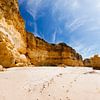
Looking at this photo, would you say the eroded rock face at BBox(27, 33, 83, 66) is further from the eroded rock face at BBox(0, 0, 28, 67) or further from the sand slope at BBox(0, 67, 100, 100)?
the sand slope at BBox(0, 67, 100, 100)

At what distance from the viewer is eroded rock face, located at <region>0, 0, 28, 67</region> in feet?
60.3

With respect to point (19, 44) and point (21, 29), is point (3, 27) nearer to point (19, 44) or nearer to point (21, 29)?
point (19, 44)

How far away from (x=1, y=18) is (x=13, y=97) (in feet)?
44.7

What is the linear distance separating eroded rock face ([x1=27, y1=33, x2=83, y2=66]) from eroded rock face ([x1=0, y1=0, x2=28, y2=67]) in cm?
682

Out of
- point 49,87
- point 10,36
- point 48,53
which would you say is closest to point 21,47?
point 10,36

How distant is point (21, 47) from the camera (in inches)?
1032

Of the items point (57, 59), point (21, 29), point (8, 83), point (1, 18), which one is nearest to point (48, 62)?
point (57, 59)

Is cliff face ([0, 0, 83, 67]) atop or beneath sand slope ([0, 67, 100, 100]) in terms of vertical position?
atop

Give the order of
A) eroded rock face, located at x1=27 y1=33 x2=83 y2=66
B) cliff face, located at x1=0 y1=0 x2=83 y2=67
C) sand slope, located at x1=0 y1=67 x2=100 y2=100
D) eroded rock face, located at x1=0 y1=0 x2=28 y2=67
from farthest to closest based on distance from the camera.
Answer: eroded rock face, located at x1=27 y1=33 x2=83 y2=66, cliff face, located at x1=0 y1=0 x2=83 y2=67, eroded rock face, located at x1=0 y1=0 x2=28 y2=67, sand slope, located at x1=0 y1=67 x2=100 y2=100

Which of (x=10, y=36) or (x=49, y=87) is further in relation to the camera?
(x=10, y=36)

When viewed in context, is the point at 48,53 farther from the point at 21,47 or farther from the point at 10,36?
the point at 10,36

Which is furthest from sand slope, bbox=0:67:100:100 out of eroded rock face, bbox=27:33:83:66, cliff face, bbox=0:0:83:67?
eroded rock face, bbox=27:33:83:66

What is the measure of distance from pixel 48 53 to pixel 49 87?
29625 mm

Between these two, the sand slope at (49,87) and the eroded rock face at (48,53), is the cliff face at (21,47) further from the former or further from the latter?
the sand slope at (49,87)
